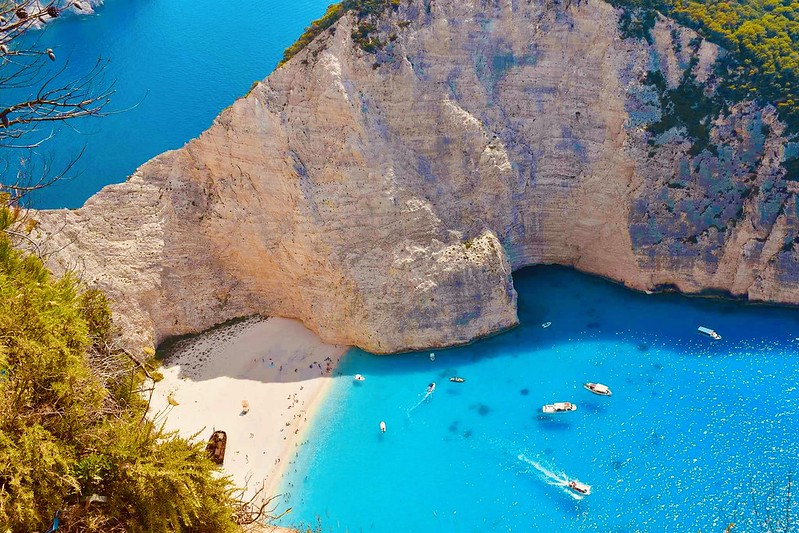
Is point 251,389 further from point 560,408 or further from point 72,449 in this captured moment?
point 72,449

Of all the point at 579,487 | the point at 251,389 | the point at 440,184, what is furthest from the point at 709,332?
the point at 251,389

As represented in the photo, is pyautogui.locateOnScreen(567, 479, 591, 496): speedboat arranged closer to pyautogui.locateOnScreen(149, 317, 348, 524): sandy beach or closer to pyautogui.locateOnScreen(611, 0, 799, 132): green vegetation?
pyautogui.locateOnScreen(149, 317, 348, 524): sandy beach

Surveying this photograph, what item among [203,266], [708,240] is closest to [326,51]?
[203,266]

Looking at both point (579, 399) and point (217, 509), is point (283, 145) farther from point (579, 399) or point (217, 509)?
point (217, 509)

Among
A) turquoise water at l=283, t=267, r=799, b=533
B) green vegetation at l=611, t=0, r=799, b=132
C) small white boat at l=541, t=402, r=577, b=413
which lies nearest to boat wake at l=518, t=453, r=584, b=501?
turquoise water at l=283, t=267, r=799, b=533

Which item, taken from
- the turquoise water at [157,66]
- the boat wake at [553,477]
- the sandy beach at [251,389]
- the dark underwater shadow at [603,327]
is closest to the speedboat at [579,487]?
the boat wake at [553,477]

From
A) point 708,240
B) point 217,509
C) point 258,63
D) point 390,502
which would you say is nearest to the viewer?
point 217,509
